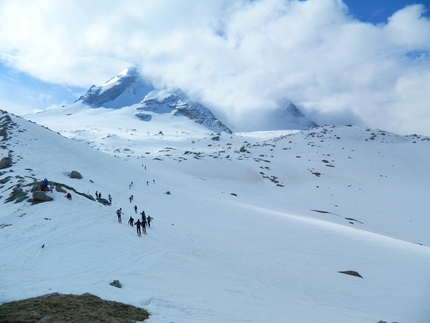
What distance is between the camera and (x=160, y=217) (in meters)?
31.6

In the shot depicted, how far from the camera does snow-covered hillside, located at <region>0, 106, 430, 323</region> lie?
44.2 ft

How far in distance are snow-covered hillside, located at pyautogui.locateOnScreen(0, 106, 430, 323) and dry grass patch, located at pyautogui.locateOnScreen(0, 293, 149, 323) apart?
2.16 ft

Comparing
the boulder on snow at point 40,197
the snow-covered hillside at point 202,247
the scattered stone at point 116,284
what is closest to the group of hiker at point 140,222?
the snow-covered hillside at point 202,247

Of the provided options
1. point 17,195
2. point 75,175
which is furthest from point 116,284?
point 75,175

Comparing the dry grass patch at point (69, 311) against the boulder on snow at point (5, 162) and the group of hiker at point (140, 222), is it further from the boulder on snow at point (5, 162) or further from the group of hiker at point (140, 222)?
the boulder on snow at point (5, 162)

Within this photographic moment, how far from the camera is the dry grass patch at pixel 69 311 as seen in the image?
9102 mm

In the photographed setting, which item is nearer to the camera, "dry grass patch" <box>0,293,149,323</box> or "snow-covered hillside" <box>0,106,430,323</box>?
"dry grass patch" <box>0,293,149,323</box>

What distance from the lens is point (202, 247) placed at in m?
23.1

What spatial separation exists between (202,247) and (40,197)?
14.3 m

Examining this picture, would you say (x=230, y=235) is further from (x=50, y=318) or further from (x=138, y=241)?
(x=50, y=318)

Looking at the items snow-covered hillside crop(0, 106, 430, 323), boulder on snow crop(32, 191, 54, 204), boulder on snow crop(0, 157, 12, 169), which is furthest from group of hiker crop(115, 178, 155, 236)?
boulder on snow crop(0, 157, 12, 169)

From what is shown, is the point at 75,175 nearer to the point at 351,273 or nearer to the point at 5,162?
the point at 5,162

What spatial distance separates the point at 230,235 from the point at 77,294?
18750 mm

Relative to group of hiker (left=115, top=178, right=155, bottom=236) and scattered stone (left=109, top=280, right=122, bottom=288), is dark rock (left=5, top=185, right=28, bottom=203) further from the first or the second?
scattered stone (left=109, top=280, right=122, bottom=288)
